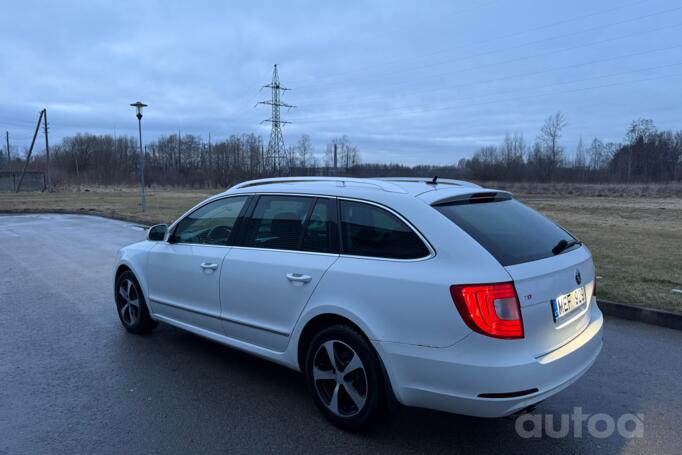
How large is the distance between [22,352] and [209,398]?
2.34 meters

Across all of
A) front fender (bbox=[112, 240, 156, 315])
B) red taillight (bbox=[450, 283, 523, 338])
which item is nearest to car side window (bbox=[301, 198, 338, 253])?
red taillight (bbox=[450, 283, 523, 338])

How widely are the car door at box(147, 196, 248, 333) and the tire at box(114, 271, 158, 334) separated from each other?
0.31m

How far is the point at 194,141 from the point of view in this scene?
3866 inches

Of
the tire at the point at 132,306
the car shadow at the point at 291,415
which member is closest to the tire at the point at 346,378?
the car shadow at the point at 291,415

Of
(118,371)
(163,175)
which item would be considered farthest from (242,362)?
(163,175)

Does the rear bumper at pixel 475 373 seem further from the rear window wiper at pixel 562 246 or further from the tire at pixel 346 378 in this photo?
the rear window wiper at pixel 562 246

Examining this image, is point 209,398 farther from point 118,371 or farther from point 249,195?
point 249,195

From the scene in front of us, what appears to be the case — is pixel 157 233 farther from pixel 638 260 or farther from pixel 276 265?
pixel 638 260

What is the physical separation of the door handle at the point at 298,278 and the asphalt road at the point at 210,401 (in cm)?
99

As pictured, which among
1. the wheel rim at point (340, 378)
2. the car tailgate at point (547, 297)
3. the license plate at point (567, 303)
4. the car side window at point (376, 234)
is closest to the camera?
the car tailgate at point (547, 297)

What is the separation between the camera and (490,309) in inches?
111

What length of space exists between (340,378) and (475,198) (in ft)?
5.21

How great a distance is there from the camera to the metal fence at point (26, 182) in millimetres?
52219

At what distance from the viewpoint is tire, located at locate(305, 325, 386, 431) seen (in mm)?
3209
